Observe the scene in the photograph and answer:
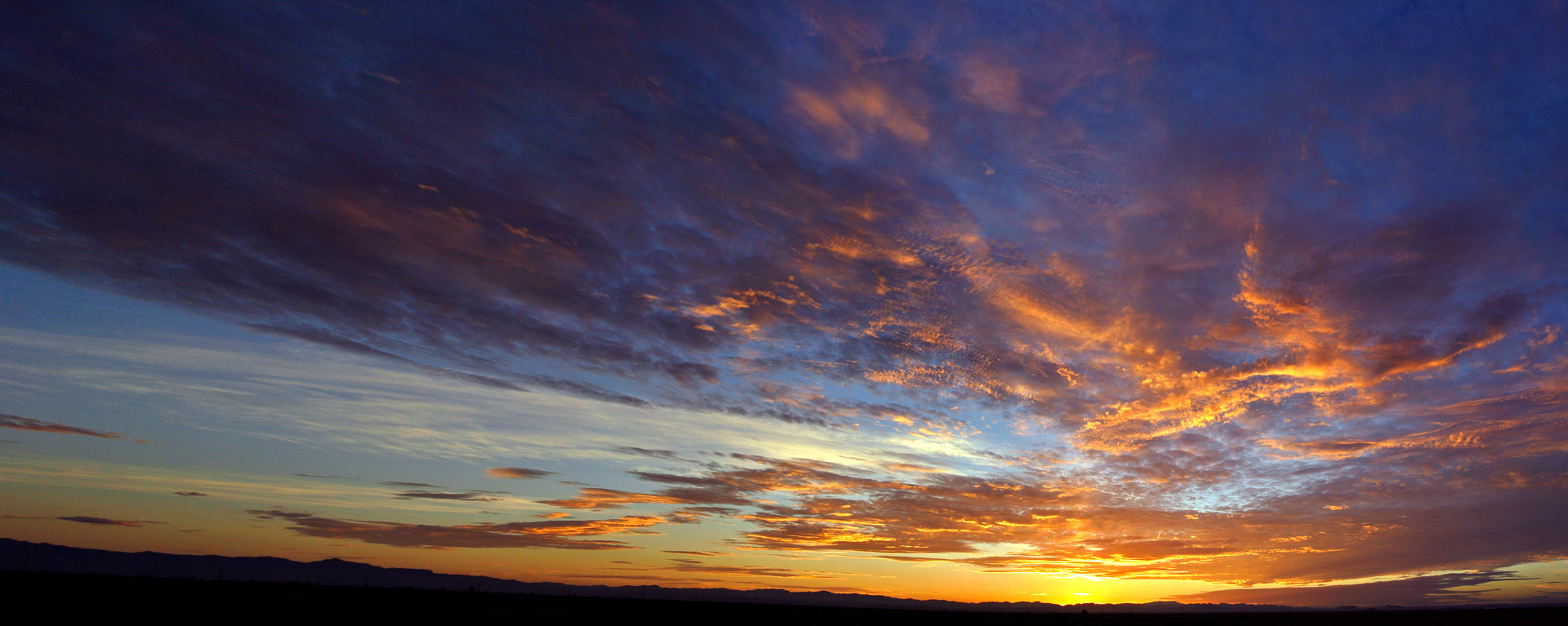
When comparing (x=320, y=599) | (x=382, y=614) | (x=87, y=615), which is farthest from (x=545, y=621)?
(x=320, y=599)

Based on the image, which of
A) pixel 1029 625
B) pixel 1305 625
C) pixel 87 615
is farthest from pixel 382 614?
pixel 1305 625

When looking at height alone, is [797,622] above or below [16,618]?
below

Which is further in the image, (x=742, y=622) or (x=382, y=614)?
(x=742, y=622)

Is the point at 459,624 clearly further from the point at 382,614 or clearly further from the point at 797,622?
the point at 797,622

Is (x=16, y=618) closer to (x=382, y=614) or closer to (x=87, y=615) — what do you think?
(x=87, y=615)

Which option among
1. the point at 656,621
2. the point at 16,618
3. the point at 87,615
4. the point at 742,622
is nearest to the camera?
the point at 16,618

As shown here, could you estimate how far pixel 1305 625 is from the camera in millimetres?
94562

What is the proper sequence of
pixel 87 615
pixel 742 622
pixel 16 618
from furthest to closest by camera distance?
pixel 742 622, pixel 87 615, pixel 16 618

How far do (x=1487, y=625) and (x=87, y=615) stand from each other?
15827 cm

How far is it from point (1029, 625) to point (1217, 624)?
108ft

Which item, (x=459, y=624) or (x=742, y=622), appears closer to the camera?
(x=459, y=624)

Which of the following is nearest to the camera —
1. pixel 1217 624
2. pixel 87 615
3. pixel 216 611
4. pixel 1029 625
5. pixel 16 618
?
pixel 16 618

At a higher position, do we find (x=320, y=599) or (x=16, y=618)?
(x=16, y=618)

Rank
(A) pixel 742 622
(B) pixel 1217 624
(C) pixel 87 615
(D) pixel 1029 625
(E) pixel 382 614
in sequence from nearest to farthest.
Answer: (C) pixel 87 615, (E) pixel 382 614, (A) pixel 742 622, (D) pixel 1029 625, (B) pixel 1217 624
